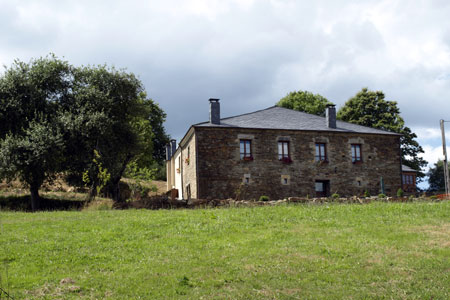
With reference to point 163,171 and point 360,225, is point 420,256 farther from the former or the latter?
point 163,171

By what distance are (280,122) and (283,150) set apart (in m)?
2.19

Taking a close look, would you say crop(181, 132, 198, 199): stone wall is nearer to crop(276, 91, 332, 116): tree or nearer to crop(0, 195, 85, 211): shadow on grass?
crop(0, 195, 85, 211): shadow on grass

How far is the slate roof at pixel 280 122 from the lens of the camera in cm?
2930

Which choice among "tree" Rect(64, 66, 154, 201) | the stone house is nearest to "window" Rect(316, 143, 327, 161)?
the stone house

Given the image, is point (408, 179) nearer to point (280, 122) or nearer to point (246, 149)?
point (280, 122)

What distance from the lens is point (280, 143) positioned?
97.2ft

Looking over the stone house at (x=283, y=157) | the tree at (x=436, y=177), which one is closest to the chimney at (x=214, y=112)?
the stone house at (x=283, y=157)

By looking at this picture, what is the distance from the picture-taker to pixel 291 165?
1161 inches

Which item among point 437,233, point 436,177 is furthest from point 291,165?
point 436,177

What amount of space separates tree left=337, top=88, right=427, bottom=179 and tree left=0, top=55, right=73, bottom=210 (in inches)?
1160

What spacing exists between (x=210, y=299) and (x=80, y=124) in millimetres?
17770

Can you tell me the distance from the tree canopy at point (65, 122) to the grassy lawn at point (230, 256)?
7.75 metres

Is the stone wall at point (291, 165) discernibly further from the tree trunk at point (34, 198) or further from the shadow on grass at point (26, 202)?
the tree trunk at point (34, 198)

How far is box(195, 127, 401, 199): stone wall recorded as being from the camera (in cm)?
2794
